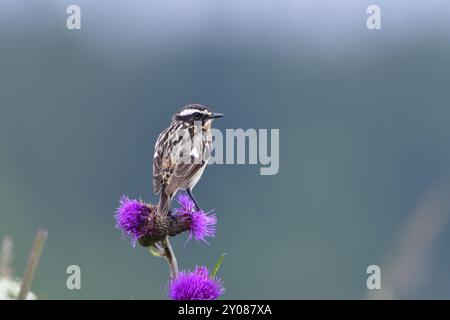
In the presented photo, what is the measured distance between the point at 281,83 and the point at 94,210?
179 feet

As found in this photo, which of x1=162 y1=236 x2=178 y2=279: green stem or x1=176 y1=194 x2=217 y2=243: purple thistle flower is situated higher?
x1=176 y1=194 x2=217 y2=243: purple thistle flower

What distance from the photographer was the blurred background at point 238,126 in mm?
78812

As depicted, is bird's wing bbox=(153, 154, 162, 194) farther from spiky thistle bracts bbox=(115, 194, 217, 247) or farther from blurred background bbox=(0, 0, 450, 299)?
blurred background bbox=(0, 0, 450, 299)

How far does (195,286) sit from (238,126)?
107m

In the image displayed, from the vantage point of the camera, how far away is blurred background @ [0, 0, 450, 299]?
78.8 meters

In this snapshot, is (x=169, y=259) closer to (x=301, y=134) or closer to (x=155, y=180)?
(x=155, y=180)

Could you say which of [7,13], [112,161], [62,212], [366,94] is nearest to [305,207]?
[112,161]

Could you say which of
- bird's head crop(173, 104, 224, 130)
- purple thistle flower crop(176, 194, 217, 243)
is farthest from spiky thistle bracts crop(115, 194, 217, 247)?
bird's head crop(173, 104, 224, 130)

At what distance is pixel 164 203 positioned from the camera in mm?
8867

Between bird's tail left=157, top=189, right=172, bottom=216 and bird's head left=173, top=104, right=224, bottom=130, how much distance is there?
181 centimetres

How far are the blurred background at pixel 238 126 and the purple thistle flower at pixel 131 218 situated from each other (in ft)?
146

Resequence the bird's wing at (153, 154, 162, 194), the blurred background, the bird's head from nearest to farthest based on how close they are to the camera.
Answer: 1. the bird's wing at (153, 154, 162, 194)
2. the bird's head
3. the blurred background

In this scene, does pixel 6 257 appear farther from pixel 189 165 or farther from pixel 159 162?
pixel 189 165

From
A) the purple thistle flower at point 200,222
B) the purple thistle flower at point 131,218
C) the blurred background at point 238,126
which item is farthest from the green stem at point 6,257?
the blurred background at point 238,126
